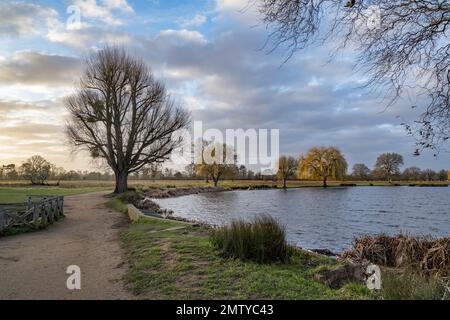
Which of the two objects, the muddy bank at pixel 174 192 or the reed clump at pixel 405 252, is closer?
the reed clump at pixel 405 252

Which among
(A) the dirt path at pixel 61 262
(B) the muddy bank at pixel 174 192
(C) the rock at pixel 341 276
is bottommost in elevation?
(B) the muddy bank at pixel 174 192

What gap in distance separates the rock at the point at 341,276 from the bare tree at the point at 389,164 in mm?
88316

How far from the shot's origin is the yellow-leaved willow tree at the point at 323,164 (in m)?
71.1

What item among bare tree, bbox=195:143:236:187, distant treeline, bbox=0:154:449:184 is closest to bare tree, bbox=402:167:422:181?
distant treeline, bbox=0:154:449:184

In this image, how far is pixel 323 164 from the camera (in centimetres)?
7175

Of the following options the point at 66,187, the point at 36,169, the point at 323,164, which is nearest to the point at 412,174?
the point at 323,164

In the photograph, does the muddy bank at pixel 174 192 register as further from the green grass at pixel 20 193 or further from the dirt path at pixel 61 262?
the dirt path at pixel 61 262

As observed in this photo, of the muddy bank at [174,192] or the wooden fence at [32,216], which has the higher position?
the wooden fence at [32,216]

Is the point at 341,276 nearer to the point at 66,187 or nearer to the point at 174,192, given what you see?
the point at 174,192

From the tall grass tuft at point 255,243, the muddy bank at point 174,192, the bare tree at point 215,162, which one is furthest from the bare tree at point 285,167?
the tall grass tuft at point 255,243

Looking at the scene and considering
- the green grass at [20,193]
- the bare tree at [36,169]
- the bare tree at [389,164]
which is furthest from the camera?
the bare tree at [389,164]

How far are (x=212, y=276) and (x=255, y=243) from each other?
170 cm

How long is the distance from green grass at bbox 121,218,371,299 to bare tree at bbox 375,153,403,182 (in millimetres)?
88173

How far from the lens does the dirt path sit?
5539 mm
